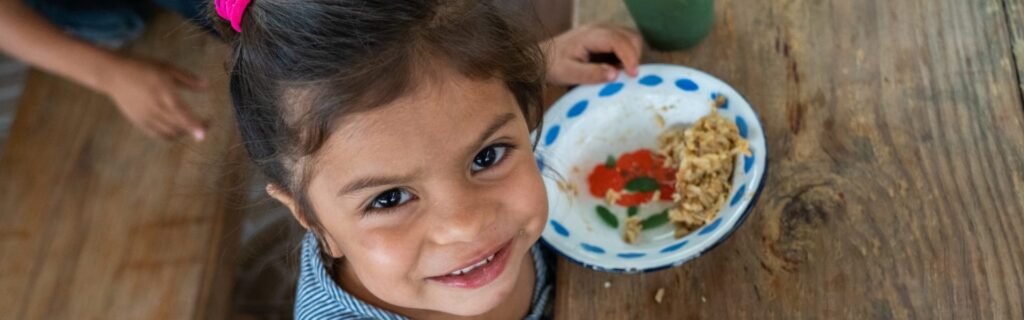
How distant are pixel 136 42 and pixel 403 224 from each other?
0.90m

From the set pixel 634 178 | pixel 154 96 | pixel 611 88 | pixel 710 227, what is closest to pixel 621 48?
pixel 611 88

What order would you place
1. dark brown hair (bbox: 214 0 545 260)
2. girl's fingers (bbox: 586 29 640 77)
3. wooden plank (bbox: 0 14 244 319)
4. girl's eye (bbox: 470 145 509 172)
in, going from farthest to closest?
wooden plank (bbox: 0 14 244 319), girl's fingers (bbox: 586 29 640 77), girl's eye (bbox: 470 145 509 172), dark brown hair (bbox: 214 0 545 260)

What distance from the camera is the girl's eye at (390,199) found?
70 cm

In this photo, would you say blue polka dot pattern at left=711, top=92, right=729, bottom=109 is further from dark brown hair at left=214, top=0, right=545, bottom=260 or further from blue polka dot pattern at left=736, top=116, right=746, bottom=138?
dark brown hair at left=214, top=0, right=545, bottom=260

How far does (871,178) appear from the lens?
0.81 m

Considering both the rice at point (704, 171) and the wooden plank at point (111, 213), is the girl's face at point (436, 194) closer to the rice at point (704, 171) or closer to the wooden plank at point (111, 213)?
the rice at point (704, 171)

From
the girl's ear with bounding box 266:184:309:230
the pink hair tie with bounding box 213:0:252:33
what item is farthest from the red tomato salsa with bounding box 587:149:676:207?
the pink hair tie with bounding box 213:0:252:33

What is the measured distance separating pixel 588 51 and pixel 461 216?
0.38 m

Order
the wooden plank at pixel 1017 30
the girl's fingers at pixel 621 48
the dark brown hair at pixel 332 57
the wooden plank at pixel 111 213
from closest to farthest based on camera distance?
the dark brown hair at pixel 332 57, the wooden plank at pixel 1017 30, the girl's fingers at pixel 621 48, the wooden plank at pixel 111 213

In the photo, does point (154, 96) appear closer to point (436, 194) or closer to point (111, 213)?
point (111, 213)

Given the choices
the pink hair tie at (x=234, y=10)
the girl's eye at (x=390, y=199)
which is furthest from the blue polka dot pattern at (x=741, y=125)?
the pink hair tie at (x=234, y=10)

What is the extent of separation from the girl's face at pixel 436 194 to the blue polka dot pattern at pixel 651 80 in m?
0.25

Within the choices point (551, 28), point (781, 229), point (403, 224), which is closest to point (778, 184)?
point (781, 229)

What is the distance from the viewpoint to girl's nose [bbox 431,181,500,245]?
2.29ft
